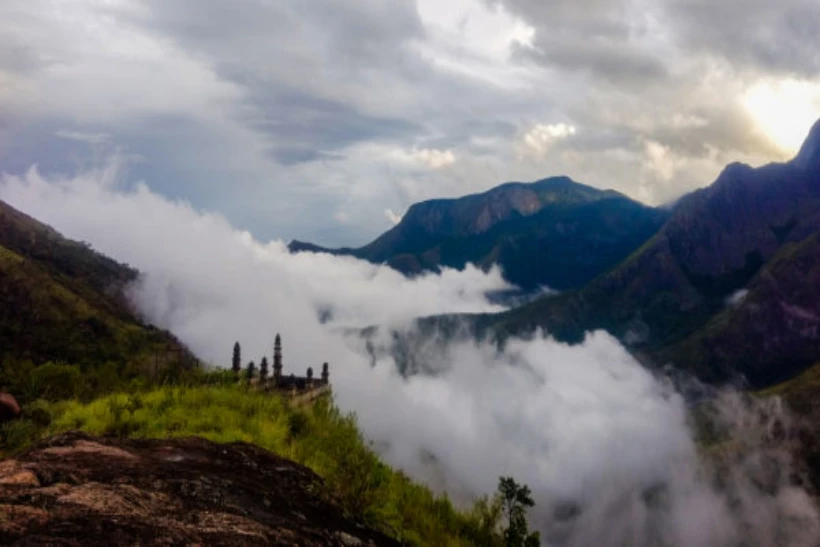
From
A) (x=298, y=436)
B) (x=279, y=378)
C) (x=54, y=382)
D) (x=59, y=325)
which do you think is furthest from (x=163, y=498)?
(x=59, y=325)

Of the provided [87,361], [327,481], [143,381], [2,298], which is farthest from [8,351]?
[327,481]

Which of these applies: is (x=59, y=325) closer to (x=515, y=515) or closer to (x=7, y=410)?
(x=7, y=410)

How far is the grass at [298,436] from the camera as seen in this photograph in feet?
35.9

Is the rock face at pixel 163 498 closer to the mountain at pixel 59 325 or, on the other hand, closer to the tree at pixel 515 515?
the tree at pixel 515 515

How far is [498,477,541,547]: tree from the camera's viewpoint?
1370 centimetres

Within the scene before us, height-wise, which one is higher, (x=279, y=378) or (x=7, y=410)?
(x=279, y=378)

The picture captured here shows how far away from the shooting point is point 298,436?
45.2 feet

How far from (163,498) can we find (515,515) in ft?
31.7

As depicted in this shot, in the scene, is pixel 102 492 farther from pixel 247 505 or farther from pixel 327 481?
pixel 327 481

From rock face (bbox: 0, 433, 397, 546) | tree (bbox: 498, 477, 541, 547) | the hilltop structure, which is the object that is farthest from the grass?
the hilltop structure

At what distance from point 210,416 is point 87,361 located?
5280 inches

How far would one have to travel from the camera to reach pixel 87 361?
13025 centimetres

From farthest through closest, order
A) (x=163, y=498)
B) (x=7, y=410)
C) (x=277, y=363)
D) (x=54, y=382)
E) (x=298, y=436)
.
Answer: (x=277, y=363) → (x=54, y=382) → (x=7, y=410) → (x=298, y=436) → (x=163, y=498)

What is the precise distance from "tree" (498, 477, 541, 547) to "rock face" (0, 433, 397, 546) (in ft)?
17.8
